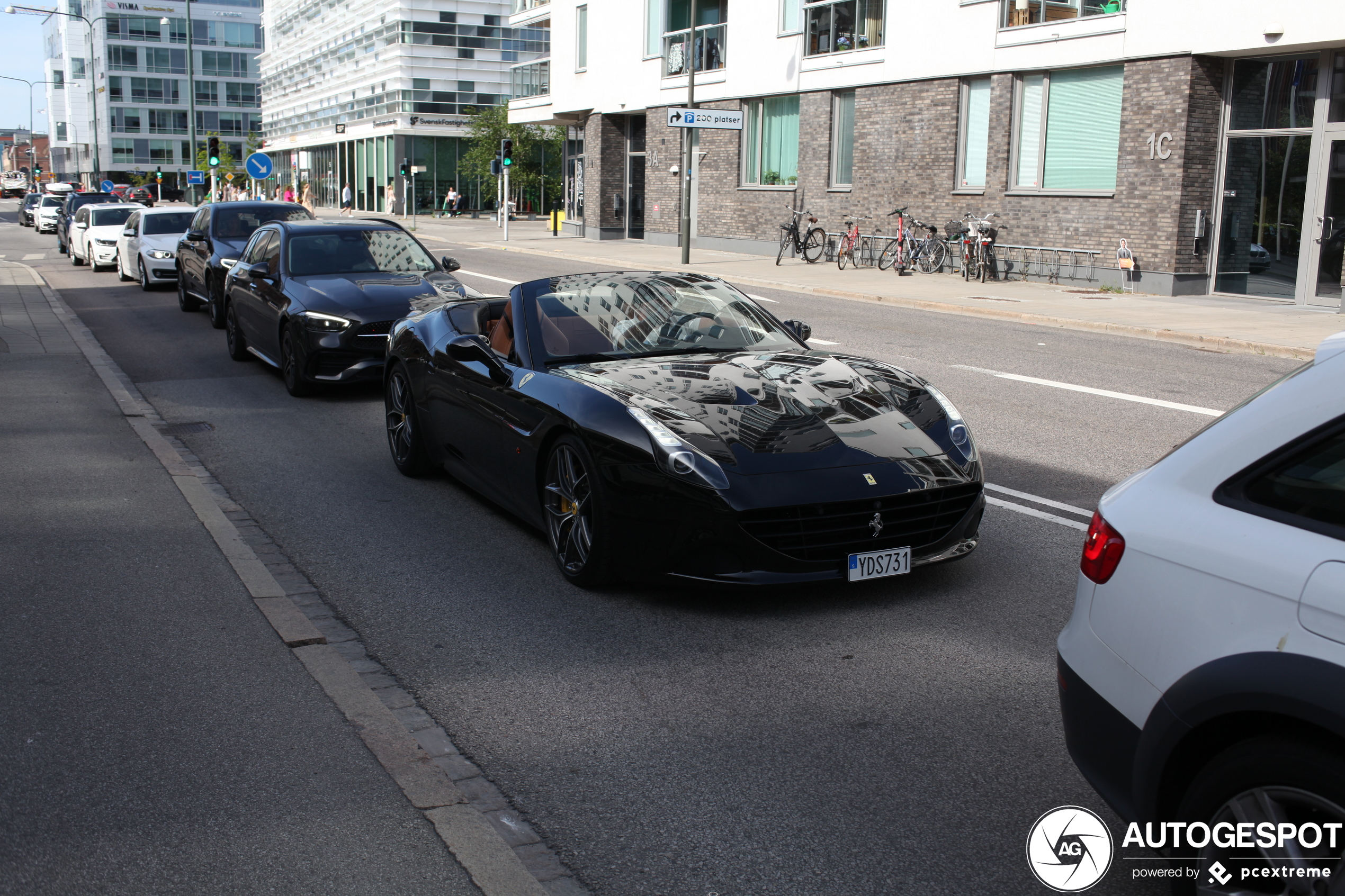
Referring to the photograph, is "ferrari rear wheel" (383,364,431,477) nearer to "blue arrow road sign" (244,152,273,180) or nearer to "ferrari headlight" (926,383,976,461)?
"ferrari headlight" (926,383,976,461)

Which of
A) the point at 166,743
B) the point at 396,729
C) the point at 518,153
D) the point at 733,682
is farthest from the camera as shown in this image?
the point at 518,153

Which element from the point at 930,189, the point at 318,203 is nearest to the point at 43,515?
the point at 930,189

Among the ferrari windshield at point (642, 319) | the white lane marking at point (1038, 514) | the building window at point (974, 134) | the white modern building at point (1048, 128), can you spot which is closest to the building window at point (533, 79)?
the white modern building at point (1048, 128)

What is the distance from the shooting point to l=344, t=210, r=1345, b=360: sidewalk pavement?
15727 mm

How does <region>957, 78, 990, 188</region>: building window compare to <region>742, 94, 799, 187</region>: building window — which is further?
<region>742, 94, 799, 187</region>: building window

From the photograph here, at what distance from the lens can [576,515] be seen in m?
5.68

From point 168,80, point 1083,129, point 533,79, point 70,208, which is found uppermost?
point 168,80

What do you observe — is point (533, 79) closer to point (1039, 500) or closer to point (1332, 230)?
point (1332, 230)

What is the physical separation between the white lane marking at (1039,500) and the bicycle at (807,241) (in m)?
23.2

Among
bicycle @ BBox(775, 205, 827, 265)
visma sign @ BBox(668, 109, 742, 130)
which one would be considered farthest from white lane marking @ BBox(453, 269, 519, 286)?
bicycle @ BBox(775, 205, 827, 265)

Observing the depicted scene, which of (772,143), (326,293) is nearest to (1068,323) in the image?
(326,293)

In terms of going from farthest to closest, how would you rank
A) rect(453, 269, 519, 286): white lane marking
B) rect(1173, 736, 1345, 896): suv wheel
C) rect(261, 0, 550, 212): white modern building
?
rect(261, 0, 550, 212): white modern building, rect(453, 269, 519, 286): white lane marking, rect(1173, 736, 1345, 896): suv wheel

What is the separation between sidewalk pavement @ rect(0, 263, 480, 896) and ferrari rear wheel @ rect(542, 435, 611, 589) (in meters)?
1.36

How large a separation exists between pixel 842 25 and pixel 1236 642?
2967 cm
